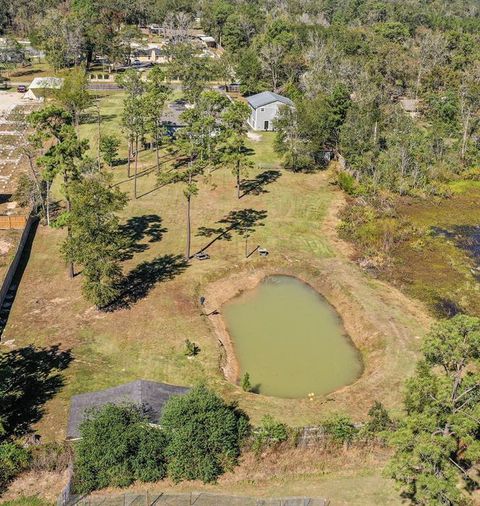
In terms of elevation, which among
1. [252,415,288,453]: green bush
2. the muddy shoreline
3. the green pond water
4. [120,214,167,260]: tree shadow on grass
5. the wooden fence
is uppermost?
the wooden fence

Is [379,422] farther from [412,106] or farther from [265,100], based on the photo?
[412,106]

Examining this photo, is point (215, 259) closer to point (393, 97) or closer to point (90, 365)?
point (90, 365)

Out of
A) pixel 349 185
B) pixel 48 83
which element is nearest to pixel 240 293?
pixel 349 185

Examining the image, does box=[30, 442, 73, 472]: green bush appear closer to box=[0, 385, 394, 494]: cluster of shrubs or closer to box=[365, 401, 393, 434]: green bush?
box=[0, 385, 394, 494]: cluster of shrubs

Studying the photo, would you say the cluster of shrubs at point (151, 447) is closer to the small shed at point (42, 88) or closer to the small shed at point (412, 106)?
the small shed at point (42, 88)

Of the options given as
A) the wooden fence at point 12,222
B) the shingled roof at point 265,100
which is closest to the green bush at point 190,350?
the wooden fence at point 12,222

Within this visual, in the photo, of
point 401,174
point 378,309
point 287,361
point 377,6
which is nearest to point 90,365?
point 287,361

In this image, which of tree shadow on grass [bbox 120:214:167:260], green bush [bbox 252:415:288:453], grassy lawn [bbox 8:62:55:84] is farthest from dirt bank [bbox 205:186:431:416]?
grassy lawn [bbox 8:62:55:84]

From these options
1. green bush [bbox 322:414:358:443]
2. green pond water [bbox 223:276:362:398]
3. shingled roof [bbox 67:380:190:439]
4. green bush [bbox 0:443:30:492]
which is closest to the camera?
green bush [bbox 0:443:30:492]
